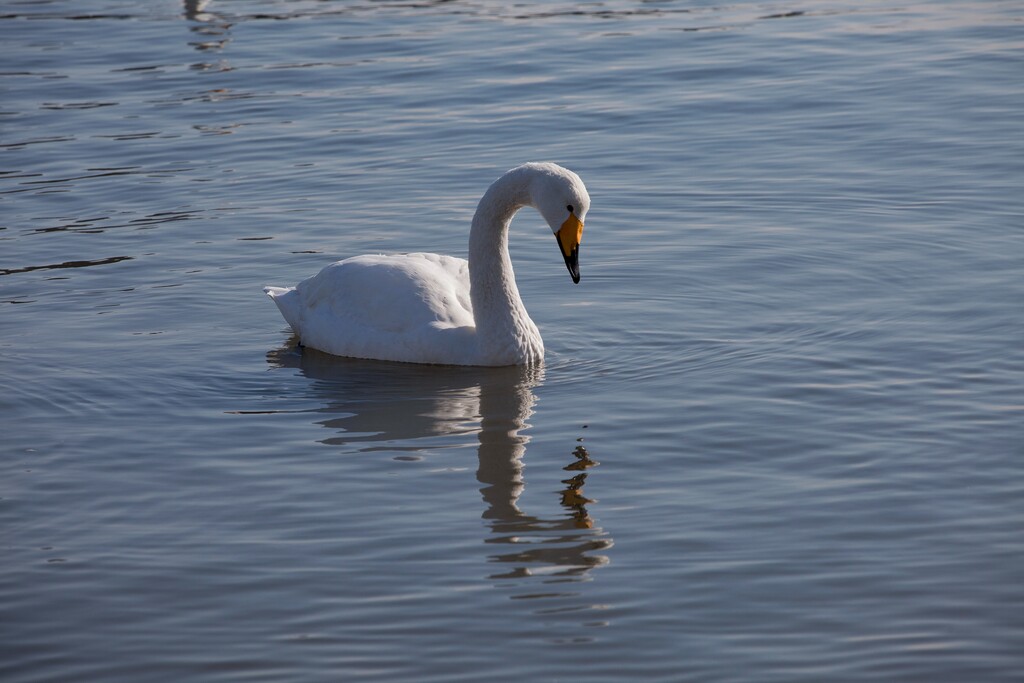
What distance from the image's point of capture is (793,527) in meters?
Answer: 7.13

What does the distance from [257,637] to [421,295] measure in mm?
4203

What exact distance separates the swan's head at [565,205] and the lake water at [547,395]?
→ 0.81 meters

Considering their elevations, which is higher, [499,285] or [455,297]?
[499,285]

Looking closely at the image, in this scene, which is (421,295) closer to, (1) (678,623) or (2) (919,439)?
(2) (919,439)

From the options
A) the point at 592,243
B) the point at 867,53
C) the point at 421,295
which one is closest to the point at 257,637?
the point at 421,295

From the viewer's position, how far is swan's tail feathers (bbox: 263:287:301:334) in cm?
1074

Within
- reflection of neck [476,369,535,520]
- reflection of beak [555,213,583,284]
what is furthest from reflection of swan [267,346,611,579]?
reflection of beak [555,213,583,284]

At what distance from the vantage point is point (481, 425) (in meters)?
8.91

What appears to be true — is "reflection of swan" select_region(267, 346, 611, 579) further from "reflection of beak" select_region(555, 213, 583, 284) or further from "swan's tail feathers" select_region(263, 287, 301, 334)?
"reflection of beak" select_region(555, 213, 583, 284)

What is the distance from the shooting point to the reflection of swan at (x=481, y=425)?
7.15m

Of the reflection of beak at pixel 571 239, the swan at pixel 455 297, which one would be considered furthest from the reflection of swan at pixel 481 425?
the reflection of beak at pixel 571 239

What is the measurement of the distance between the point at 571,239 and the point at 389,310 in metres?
1.42

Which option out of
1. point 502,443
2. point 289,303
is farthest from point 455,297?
point 502,443

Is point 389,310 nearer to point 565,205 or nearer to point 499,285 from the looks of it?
point 499,285
